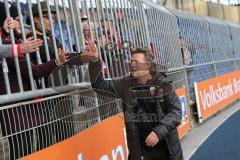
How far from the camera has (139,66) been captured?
441cm

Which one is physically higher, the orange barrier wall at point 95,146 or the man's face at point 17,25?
the man's face at point 17,25

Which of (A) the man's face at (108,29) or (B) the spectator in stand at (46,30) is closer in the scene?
(B) the spectator in stand at (46,30)

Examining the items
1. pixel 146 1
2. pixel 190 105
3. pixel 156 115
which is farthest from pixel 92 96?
pixel 190 105

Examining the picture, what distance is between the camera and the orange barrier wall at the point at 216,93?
11412mm

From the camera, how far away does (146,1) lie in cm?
871

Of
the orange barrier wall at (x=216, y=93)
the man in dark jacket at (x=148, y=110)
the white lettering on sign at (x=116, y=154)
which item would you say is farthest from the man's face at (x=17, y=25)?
the orange barrier wall at (x=216, y=93)

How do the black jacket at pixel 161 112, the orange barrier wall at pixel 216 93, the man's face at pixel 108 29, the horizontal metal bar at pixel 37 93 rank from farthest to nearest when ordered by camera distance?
1. the orange barrier wall at pixel 216 93
2. the man's face at pixel 108 29
3. the black jacket at pixel 161 112
4. the horizontal metal bar at pixel 37 93

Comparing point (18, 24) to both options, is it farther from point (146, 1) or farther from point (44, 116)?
point (146, 1)

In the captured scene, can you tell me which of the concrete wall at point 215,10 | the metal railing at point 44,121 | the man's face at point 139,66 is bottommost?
the metal railing at point 44,121

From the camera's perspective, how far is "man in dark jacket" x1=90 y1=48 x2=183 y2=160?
438 cm

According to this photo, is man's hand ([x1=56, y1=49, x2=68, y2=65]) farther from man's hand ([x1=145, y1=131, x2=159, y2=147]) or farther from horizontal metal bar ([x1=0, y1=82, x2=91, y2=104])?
man's hand ([x1=145, y1=131, x2=159, y2=147])

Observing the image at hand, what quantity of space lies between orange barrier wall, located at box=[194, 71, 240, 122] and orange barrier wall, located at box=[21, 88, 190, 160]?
5028mm

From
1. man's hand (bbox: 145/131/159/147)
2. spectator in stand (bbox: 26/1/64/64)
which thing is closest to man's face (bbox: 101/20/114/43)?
spectator in stand (bbox: 26/1/64/64)

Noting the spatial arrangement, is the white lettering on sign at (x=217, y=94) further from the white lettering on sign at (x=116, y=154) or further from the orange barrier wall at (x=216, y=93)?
the white lettering on sign at (x=116, y=154)
